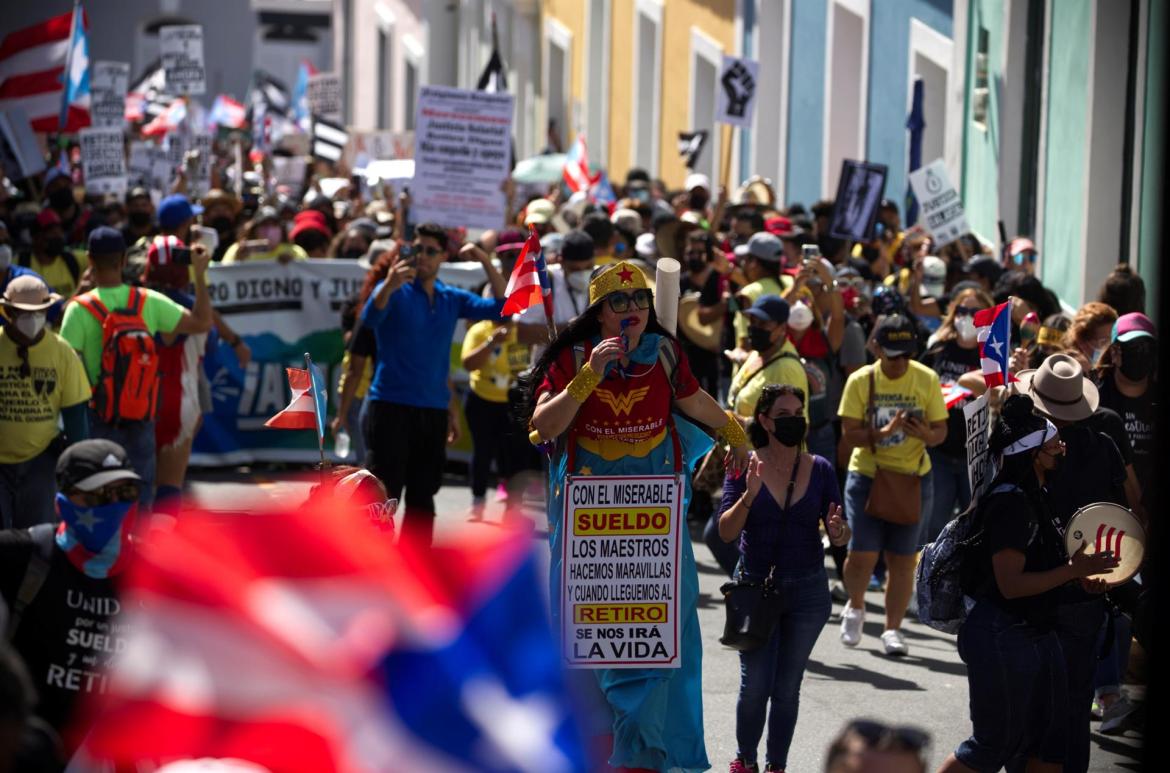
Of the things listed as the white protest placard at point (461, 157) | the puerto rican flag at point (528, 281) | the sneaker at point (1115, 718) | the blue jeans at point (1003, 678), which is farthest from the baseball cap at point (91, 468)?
the white protest placard at point (461, 157)

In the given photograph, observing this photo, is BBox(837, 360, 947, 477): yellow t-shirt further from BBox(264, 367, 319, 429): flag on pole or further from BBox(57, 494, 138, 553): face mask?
BBox(57, 494, 138, 553): face mask

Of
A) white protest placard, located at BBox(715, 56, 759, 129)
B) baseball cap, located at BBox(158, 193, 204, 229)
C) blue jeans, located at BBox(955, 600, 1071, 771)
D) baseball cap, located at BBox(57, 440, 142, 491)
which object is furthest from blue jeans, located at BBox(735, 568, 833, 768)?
white protest placard, located at BBox(715, 56, 759, 129)

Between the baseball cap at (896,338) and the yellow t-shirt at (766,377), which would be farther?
the yellow t-shirt at (766,377)

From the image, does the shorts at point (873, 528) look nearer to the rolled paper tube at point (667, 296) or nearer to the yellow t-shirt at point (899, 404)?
the yellow t-shirt at point (899, 404)

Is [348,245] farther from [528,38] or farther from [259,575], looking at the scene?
[528,38]

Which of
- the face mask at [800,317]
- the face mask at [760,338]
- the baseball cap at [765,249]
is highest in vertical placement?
the baseball cap at [765,249]

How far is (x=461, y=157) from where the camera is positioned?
15047 mm

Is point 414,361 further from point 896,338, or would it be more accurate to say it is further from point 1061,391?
point 1061,391

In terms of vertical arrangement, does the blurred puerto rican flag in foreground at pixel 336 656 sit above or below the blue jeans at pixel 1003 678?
above

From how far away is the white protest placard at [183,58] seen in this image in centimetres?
2312

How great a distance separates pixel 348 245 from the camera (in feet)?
51.8

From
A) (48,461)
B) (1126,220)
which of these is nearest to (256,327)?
(48,461)

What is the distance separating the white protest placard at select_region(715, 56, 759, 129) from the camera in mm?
19234

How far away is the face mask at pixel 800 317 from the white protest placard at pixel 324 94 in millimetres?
19031
